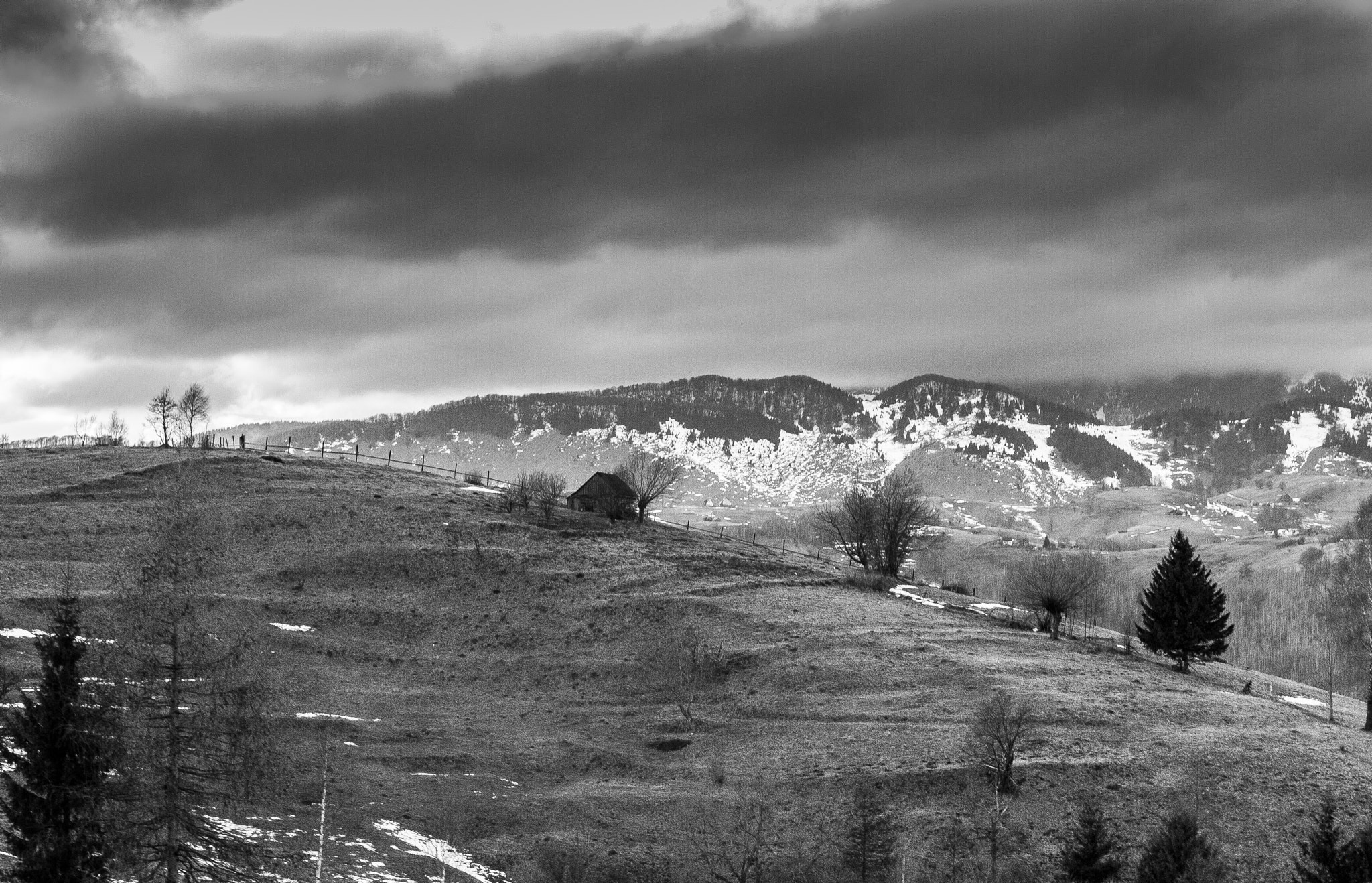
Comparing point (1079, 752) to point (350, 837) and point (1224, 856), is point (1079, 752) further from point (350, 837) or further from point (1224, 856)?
point (350, 837)

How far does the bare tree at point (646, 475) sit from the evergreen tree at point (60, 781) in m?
91.5

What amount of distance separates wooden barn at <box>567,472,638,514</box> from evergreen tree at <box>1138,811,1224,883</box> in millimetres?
77552

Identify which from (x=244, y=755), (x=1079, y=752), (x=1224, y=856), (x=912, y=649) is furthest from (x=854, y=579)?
(x=244, y=755)

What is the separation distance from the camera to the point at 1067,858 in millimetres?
44531

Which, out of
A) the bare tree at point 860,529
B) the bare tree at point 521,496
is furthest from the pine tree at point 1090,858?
the bare tree at point 521,496

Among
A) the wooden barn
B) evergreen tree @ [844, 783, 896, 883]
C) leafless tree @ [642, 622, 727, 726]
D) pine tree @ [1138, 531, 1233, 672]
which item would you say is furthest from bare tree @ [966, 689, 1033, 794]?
the wooden barn

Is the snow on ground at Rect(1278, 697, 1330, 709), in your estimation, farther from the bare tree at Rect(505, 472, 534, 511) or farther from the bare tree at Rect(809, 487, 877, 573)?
the bare tree at Rect(505, 472, 534, 511)

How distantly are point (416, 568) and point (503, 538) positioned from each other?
1049 centimetres

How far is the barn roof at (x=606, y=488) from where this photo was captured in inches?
4808

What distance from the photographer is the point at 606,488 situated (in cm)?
12381

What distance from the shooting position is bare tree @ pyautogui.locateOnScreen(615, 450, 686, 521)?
123 metres

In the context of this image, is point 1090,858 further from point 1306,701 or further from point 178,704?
point 1306,701

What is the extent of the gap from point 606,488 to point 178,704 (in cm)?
9653

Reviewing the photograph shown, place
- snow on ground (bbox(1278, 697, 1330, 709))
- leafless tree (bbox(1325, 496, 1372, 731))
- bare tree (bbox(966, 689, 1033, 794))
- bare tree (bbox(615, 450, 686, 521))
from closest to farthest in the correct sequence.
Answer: bare tree (bbox(966, 689, 1033, 794))
leafless tree (bbox(1325, 496, 1372, 731))
snow on ground (bbox(1278, 697, 1330, 709))
bare tree (bbox(615, 450, 686, 521))
